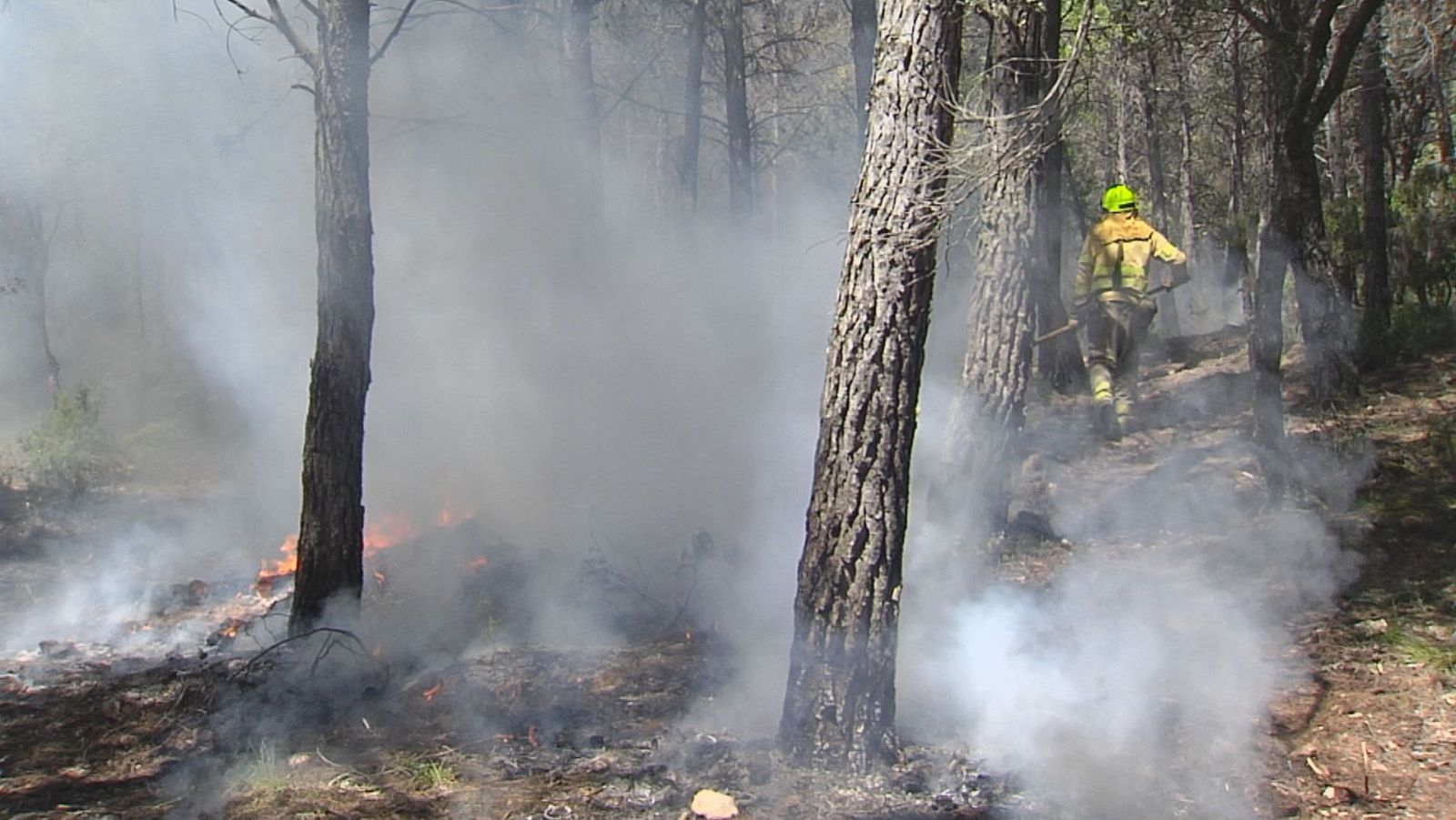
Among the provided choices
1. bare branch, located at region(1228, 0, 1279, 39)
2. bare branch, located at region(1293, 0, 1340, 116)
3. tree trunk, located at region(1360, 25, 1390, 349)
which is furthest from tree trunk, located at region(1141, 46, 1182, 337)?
bare branch, located at region(1293, 0, 1340, 116)

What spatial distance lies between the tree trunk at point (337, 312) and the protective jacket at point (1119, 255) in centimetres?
537

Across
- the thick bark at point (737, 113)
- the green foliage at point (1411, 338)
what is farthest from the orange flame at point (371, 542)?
the thick bark at point (737, 113)

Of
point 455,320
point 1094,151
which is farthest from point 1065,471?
point 1094,151

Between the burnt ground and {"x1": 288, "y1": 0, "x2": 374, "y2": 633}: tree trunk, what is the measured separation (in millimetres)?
438

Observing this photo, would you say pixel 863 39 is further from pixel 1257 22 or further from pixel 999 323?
pixel 999 323

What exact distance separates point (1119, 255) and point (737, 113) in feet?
36.7

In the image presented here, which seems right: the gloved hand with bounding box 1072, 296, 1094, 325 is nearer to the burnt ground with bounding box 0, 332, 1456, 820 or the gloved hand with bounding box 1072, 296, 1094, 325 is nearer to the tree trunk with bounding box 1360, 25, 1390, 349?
the burnt ground with bounding box 0, 332, 1456, 820

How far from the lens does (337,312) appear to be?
595 cm

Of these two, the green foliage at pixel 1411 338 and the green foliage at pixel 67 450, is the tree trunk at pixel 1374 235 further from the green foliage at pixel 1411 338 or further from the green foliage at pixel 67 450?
the green foliage at pixel 67 450

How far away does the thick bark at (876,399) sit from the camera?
4.17 meters

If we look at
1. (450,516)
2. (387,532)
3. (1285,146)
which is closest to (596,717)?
(387,532)

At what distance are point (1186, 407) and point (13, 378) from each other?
13680 millimetres

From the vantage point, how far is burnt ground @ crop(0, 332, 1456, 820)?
423cm

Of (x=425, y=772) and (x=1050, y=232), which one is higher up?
(x=1050, y=232)
